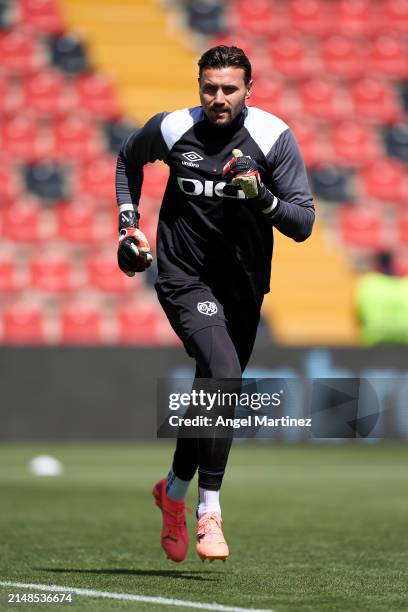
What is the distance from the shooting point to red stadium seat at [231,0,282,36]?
67.6ft

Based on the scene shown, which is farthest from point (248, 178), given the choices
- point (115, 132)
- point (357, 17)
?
point (357, 17)

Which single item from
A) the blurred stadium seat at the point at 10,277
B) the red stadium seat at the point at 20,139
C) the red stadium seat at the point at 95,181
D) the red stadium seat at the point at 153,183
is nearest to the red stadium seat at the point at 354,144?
the red stadium seat at the point at 153,183

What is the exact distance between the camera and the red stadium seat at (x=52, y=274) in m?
17.5

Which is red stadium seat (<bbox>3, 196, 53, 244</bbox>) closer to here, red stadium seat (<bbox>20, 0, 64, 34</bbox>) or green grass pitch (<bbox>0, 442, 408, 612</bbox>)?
red stadium seat (<bbox>20, 0, 64, 34</bbox>)

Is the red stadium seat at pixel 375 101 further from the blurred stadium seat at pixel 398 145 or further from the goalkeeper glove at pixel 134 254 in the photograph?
the goalkeeper glove at pixel 134 254

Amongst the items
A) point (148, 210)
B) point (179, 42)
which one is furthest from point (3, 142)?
point (179, 42)

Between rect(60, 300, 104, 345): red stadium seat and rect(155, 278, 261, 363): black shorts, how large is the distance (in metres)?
12.1

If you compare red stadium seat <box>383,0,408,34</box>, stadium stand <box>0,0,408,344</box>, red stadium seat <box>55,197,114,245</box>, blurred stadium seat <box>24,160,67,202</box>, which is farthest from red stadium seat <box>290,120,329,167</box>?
blurred stadium seat <box>24,160,67,202</box>

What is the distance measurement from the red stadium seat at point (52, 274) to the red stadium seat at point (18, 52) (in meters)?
3.31

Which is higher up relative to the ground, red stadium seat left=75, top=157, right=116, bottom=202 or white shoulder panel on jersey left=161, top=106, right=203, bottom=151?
red stadium seat left=75, top=157, right=116, bottom=202

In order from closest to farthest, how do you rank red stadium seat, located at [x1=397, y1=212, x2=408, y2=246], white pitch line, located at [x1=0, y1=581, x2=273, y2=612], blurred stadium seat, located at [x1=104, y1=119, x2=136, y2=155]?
white pitch line, located at [x1=0, y1=581, x2=273, y2=612] → blurred stadium seat, located at [x1=104, y1=119, x2=136, y2=155] → red stadium seat, located at [x1=397, y1=212, x2=408, y2=246]

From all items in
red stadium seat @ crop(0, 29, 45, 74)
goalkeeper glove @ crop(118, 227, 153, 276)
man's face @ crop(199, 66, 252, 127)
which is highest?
red stadium seat @ crop(0, 29, 45, 74)

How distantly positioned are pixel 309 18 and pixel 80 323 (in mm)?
7063

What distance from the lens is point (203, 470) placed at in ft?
16.2
